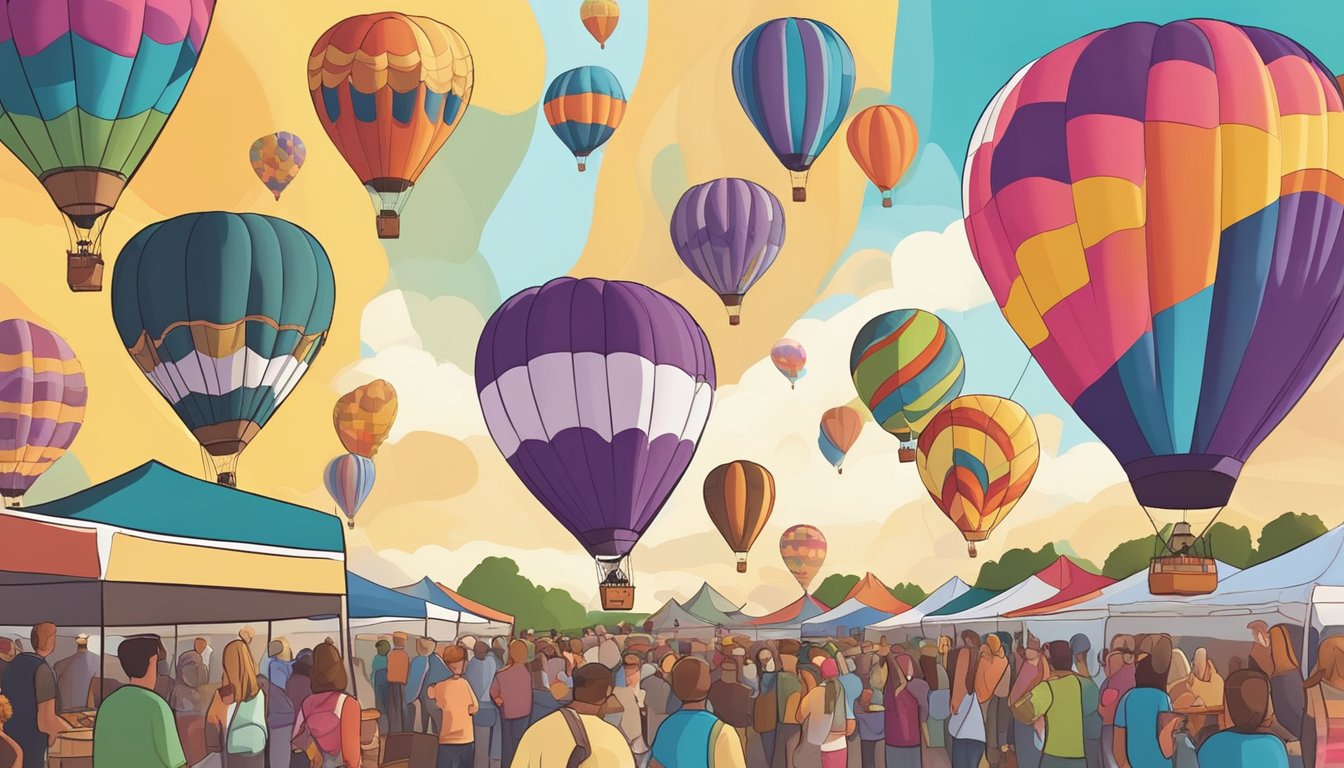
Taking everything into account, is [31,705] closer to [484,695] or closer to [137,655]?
[137,655]

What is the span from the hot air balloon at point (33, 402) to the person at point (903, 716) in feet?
58.1

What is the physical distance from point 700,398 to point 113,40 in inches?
341

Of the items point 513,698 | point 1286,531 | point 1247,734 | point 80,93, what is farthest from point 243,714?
point 1286,531

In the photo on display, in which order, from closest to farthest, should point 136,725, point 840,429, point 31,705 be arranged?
point 136,725 → point 31,705 → point 840,429

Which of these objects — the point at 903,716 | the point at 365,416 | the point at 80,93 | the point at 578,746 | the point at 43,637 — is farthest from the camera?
the point at 365,416

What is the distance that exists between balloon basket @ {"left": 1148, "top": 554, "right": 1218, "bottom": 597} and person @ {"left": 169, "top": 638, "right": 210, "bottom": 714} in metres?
8.23

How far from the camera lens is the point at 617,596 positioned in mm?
18766

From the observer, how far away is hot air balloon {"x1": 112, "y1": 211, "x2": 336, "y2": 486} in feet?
60.8

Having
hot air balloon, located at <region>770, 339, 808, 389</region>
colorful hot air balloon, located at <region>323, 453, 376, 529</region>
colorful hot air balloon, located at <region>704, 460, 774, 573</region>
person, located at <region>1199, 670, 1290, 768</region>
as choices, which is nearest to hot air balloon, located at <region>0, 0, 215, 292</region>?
person, located at <region>1199, 670, 1290, 768</region>

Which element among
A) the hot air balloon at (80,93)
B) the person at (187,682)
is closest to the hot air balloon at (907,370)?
the hot air balloon at (80,93)

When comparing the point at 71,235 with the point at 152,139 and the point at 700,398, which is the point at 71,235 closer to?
the point at 152,139

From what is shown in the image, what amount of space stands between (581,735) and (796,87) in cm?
2172

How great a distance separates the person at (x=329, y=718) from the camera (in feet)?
22.5

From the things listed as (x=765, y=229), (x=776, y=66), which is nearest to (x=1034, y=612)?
(x=765, y=229)
